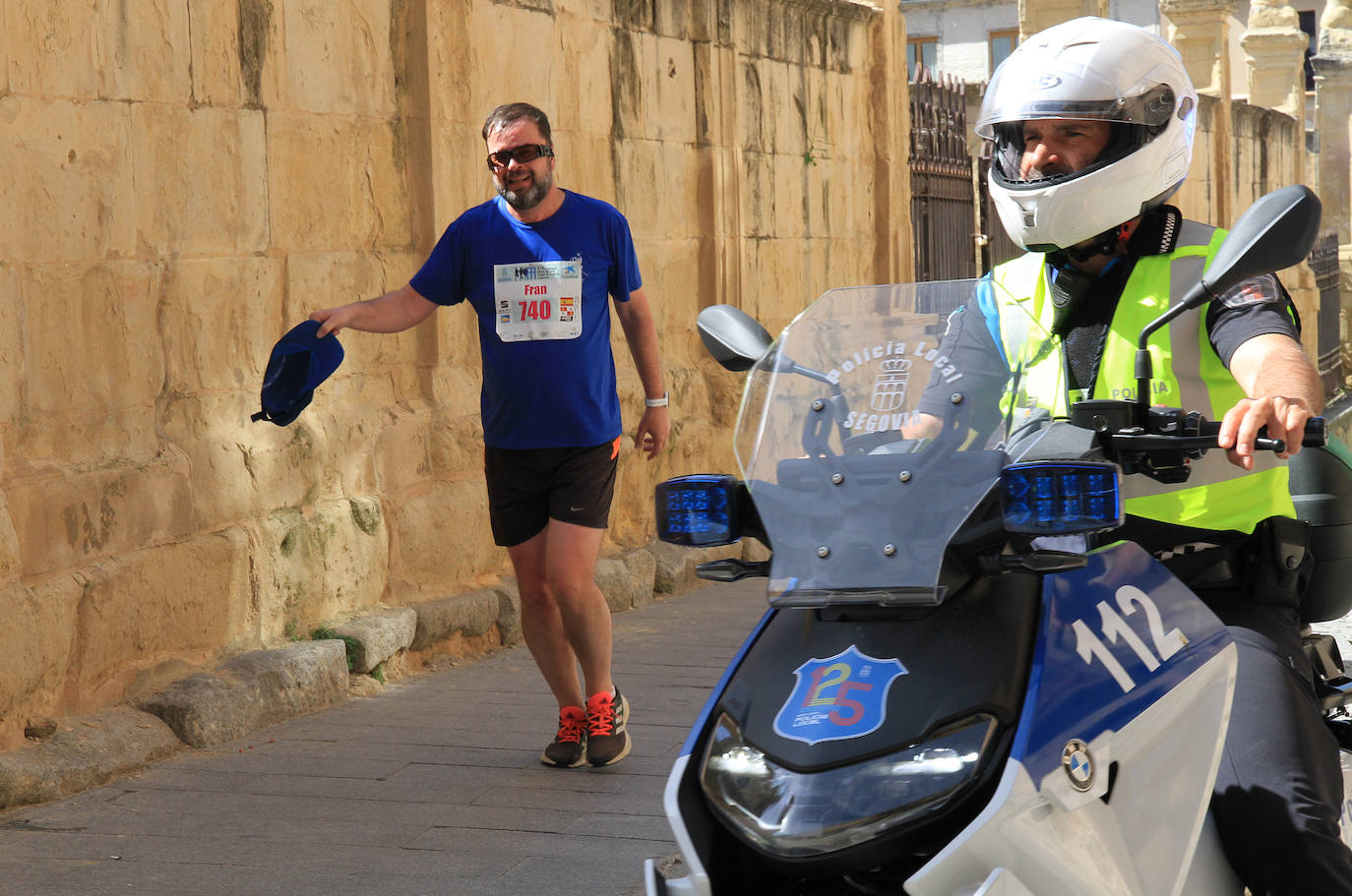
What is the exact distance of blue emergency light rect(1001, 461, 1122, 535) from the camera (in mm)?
2207

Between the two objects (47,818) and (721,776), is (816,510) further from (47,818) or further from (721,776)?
(47,818)

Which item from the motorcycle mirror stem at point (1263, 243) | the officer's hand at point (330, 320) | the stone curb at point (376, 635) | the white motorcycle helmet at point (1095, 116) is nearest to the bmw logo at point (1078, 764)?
the motorcycle mirror stem at point (1263, 243)

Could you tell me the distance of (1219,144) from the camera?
2061cm

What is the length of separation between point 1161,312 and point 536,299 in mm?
2749

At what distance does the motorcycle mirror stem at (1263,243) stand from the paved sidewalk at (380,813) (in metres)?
2.28

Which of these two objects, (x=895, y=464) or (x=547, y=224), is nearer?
(x=895, y=464)

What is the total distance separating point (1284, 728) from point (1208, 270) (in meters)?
0.72

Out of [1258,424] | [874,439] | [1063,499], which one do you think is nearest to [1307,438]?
[1258,424]

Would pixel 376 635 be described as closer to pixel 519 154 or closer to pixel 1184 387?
pixel 519 154

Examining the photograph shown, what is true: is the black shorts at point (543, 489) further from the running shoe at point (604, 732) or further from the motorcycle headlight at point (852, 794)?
the motorcycle headlight at point (852, 794)

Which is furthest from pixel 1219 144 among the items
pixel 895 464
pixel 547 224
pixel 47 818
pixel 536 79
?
pixel 895 464

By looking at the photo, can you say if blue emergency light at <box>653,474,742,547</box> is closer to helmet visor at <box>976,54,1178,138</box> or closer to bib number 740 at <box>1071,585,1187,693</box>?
bib number 740 at <box>1071,585,1187,693</box>

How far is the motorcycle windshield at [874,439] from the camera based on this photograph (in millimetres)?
2275

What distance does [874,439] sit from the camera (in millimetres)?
2416
